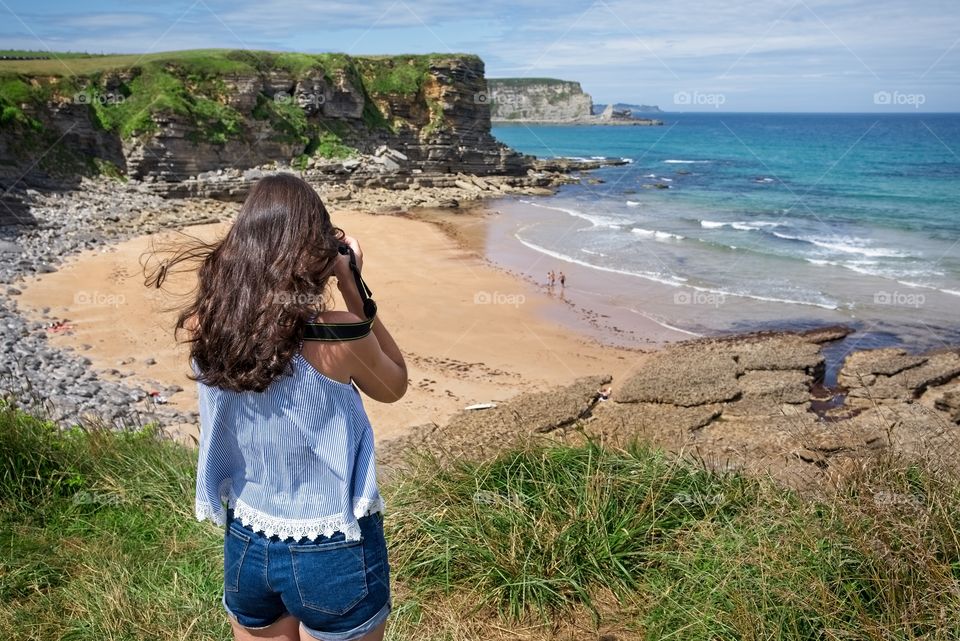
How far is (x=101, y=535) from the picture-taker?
4.01 meters

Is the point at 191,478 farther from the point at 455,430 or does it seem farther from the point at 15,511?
the point at 455,430

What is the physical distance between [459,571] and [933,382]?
10941 millimetres

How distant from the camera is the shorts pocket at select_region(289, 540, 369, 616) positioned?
195cm

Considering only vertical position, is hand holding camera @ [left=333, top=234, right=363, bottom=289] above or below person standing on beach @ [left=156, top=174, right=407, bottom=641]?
above

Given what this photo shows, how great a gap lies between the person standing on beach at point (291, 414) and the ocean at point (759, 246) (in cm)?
1396

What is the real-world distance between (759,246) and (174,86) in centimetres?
2621

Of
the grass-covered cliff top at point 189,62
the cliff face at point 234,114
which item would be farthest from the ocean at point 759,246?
the grass-covered cliff top at point 189,62

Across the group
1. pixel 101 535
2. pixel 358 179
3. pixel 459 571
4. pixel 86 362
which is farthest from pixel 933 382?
pixel 358 179

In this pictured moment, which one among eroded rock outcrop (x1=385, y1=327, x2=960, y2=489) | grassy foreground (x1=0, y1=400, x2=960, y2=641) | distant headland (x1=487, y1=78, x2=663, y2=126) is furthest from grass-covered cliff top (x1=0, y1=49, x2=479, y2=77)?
distant headland (x1=487, y1=78, x2=663, y2=126)

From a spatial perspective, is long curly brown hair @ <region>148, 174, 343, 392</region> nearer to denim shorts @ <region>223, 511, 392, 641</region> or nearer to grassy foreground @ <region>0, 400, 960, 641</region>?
denim shorts @ <region>223, 511, 392, 641</region>

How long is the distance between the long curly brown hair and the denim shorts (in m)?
0.46

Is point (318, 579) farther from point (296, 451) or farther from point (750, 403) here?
point (750, 403)

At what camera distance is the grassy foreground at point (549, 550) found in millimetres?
2850

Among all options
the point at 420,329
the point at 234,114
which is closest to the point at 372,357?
the point at 420,329
